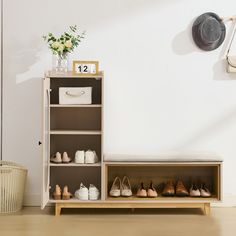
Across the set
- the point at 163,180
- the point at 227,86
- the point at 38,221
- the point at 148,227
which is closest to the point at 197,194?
the point at 163,180

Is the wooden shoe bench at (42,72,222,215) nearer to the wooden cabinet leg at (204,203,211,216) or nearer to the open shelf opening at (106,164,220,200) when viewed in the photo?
the open shelf opening at (106,164,220,200)

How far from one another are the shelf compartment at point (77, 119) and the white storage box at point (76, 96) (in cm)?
31

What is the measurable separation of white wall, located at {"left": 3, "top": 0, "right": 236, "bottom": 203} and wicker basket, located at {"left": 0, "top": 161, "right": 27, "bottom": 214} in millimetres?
269

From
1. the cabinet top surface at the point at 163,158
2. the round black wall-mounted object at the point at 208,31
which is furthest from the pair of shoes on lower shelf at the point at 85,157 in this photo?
the round black wall-mounted object at the point at 208,31

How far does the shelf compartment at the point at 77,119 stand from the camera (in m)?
4.95

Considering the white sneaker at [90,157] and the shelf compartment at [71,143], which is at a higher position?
the shelf compartment at [71,143]

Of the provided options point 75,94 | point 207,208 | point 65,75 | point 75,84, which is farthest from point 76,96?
point 207,208

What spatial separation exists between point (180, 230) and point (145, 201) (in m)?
0.62

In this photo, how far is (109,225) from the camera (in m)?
4.20

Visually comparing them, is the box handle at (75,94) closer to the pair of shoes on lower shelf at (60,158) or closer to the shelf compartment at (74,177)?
the pair of shoes on lower shelf at (60,158)

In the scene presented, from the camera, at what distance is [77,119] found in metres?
4.96

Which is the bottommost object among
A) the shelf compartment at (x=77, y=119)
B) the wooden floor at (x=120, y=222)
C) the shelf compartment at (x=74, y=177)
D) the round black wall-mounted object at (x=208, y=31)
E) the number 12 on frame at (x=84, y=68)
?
the wooden floor at (x=120, y=222)

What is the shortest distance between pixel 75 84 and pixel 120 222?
1437 mm

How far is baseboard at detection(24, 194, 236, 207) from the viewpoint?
4988mm
